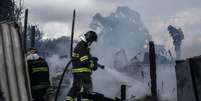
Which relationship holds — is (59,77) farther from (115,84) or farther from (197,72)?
(197,72)

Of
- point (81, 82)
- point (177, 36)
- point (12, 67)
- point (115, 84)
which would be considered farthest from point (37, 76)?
point (177, 36)

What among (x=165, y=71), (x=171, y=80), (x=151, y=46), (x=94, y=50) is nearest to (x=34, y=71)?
(x=151, y=46)

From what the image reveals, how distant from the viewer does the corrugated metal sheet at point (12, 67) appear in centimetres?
510

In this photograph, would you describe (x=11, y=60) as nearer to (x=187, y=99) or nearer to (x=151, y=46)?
(x=187, y=99)

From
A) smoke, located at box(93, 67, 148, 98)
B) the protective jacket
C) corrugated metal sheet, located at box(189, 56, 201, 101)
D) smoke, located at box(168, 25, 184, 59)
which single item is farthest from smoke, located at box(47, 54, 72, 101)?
corrugated metal sheet, located at box(189, 56, 201, 101)

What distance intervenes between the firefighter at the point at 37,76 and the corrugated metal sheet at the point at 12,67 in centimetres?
108

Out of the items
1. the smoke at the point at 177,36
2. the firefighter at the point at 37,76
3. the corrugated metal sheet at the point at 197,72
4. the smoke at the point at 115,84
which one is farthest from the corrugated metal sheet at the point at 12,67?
the smoke at the point at 177,36

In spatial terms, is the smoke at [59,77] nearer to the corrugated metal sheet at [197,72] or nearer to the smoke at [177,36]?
the smoke at [177,36]

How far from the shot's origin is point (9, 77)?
5125 millimetres

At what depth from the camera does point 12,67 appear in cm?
516

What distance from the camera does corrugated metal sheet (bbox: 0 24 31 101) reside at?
5.10 meters

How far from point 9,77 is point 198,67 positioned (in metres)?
2.48

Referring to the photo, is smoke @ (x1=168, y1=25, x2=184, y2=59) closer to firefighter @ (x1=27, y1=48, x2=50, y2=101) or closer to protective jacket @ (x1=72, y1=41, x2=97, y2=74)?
protective jacket @ (x1=72, y1=41, x2=97, y2=74)

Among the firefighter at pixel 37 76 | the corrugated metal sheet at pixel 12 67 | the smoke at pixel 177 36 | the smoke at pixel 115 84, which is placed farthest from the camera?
the smoke at pixel 177 36
